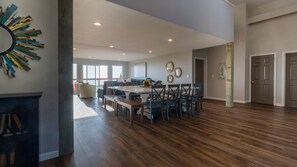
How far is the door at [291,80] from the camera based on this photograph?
5637 millimetres

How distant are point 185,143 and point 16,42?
2.91 meters

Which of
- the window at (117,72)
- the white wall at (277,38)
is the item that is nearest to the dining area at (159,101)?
the white wall at (277,38)

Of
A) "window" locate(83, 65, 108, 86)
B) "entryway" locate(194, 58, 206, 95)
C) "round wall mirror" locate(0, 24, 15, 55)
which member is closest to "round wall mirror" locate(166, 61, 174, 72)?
"entryway" locate(194, 58, 206, 95)

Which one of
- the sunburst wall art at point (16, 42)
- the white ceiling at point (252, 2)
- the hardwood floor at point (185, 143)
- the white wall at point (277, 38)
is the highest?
the white ceiling at point (252, 2)

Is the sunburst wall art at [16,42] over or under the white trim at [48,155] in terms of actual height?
over

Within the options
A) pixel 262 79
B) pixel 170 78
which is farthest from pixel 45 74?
pixel 262 79

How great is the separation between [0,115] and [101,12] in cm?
228

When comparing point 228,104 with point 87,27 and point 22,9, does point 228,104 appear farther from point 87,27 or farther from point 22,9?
point 22,9

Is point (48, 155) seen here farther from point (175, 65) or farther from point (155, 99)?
point (175, 65)

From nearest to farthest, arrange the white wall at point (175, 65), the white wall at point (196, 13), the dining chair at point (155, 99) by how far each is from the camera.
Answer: the white wall at point (196, 13), the dining chair at point (155, 99), the white wall at point (175, 65)

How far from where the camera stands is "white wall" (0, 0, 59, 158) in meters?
2.00

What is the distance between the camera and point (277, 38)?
596 centimetres

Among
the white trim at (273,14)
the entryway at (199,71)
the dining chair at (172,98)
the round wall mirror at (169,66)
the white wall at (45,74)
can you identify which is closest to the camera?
the white wall at (45,74)

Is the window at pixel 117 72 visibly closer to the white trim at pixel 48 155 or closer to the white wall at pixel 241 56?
the white wall at pixel 241 56
